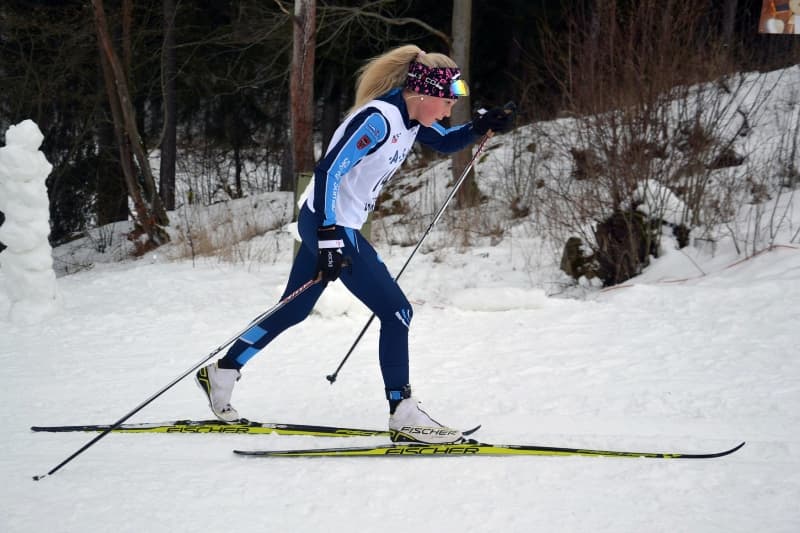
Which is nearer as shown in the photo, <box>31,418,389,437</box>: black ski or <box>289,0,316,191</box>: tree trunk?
<box>31,418,389,437</box>: black ski

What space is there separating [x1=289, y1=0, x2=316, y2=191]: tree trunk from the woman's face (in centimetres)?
382

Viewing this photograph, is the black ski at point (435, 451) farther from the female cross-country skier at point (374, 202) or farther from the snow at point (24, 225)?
the snow at point (24, 225)

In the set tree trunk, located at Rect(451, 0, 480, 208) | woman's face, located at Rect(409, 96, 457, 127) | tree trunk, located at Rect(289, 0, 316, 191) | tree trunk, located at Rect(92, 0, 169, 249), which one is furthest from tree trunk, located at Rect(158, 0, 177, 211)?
woman's face, located at Rect(409, 96, 457, 127)

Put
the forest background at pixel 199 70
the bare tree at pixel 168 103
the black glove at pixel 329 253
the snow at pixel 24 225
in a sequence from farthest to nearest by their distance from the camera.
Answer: the bare tree at pixel 168 103 < the forest background at pixel 199 70 < the snow at pixel 24 225 < the black glove at pixel 329 253

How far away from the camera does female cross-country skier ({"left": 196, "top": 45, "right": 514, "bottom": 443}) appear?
9.43 feet

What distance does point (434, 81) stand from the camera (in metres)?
3.00

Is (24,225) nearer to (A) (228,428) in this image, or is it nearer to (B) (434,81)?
(A) (228,428)

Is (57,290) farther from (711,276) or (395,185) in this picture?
(395,185)

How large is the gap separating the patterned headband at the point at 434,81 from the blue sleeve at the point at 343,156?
242 mm

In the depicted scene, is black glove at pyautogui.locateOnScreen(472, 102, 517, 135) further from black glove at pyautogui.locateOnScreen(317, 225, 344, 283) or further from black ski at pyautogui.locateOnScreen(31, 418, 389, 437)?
black ski at pyautogui.locateOnScreen(31, 418, 389, 437)

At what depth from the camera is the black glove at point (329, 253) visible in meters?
2.82

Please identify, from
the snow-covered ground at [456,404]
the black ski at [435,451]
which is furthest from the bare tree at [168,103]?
the black ski at [435,451]

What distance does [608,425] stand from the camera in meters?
3.29

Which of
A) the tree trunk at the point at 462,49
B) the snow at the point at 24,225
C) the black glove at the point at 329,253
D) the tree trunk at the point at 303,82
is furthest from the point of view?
the tree trunk at the point at 462,49
